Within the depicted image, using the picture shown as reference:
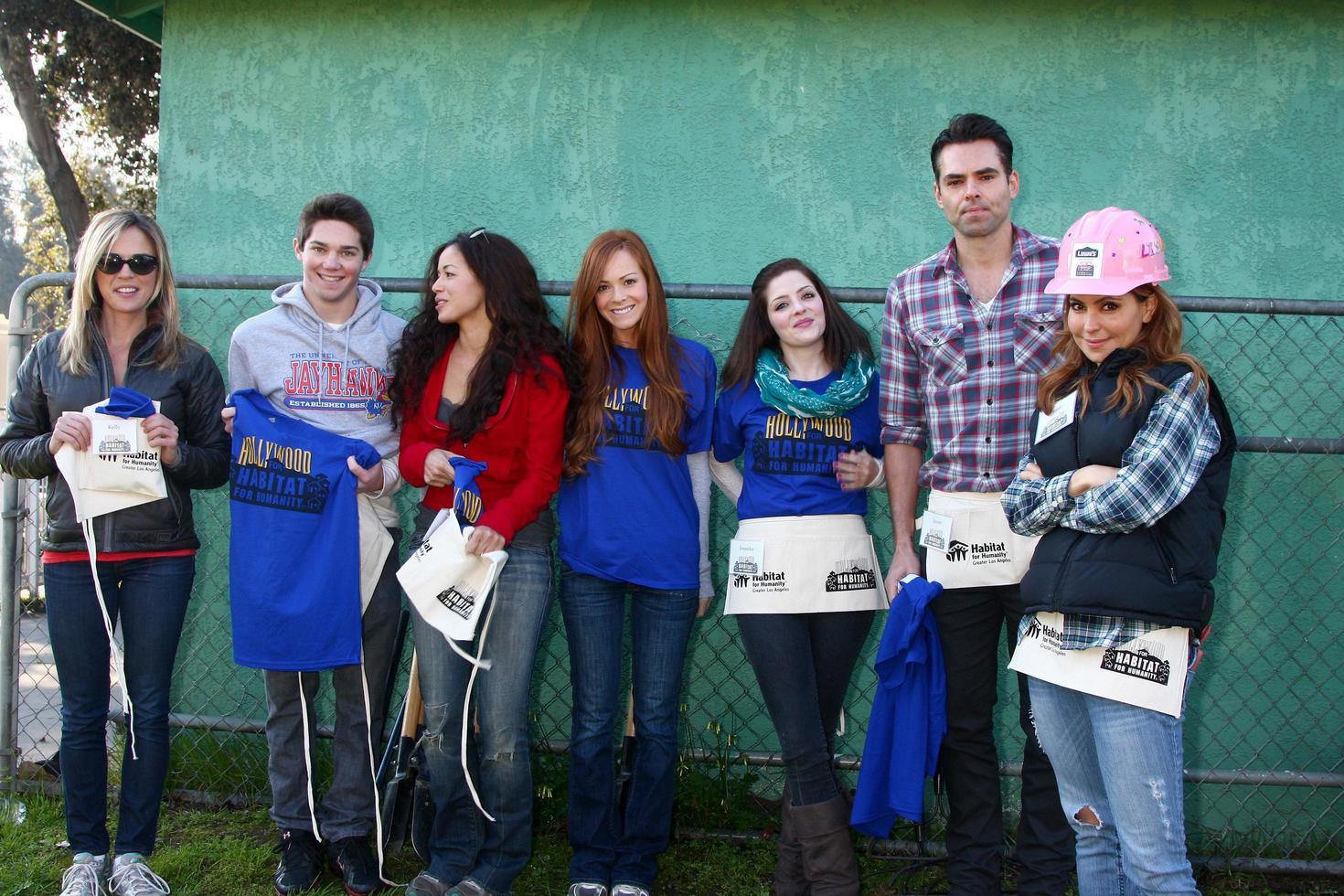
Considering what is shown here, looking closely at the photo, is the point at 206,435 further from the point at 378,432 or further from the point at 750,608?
the point at 750,608

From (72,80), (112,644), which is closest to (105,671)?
(112,644)

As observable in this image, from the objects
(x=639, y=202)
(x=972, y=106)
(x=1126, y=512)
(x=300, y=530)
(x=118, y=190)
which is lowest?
(x=300, y=530)

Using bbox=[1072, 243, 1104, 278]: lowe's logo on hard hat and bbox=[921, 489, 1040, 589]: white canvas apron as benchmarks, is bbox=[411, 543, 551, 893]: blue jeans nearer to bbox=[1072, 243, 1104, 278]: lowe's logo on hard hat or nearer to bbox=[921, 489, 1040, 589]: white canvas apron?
bbox=[921, 489, 1040, 589]: white canvas apron

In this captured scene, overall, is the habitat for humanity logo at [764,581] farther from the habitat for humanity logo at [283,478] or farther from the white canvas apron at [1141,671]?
the habitat for humanity logo at [283,478]

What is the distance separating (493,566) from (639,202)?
5.87 feet

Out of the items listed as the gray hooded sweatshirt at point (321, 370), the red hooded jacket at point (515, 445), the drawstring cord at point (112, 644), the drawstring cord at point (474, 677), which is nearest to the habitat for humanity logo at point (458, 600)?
the drawstring cord at point (474, 677)

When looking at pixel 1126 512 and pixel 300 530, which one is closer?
pixel 1126 512

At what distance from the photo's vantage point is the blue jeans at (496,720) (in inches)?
127

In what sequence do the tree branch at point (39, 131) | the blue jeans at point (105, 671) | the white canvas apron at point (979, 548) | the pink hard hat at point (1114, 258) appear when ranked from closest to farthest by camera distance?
1. the pink hard hat at point (1114, 258)
2. the white canvas apron at point (979, 548)
3. the blue jeans at point (105, 671)
4. the tree branch at point (39, 131)

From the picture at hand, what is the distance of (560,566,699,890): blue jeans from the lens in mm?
3287

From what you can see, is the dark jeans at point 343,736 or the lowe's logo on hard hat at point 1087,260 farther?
the dark jeans at point 343,736

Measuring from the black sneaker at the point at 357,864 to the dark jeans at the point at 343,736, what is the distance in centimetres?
4

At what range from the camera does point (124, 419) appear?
315 cm

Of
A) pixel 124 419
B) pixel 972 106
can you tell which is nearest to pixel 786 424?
pixel 972 106
